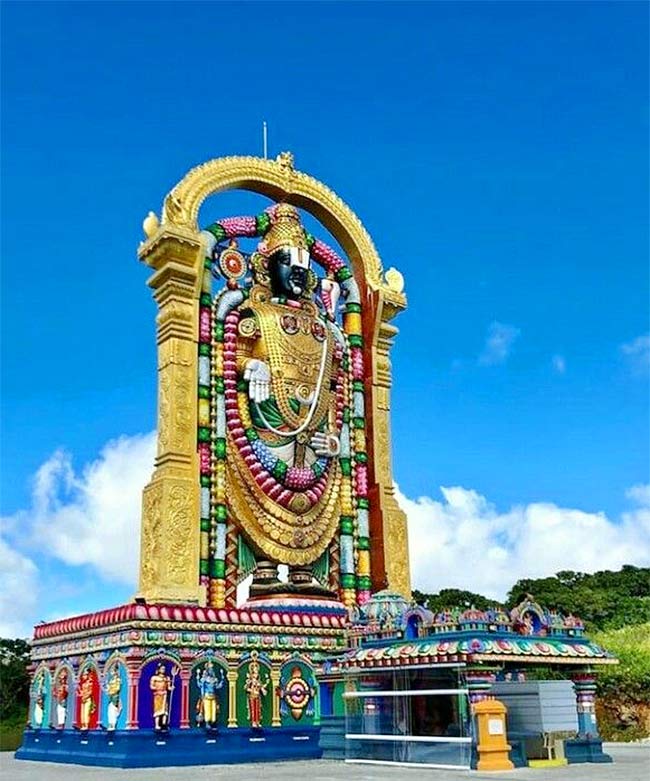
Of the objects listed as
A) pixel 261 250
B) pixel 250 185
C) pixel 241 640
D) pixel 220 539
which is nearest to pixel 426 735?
pixel 241 640

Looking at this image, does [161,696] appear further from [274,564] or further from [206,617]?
[274,564]

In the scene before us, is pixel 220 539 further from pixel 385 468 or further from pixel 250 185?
pixel 250 185

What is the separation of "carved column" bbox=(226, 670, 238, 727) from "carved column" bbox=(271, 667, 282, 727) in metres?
0.79

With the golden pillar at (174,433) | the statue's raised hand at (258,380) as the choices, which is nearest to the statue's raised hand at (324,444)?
the statue's raised hand at (258,380)

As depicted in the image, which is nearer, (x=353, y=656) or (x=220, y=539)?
(x=353, y=656)

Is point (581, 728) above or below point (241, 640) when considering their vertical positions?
Answer: below

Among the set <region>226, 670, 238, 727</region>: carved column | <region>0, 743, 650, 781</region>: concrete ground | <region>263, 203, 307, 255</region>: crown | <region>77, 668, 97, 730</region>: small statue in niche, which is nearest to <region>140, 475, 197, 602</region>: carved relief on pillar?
<region>226, 670, 238, 727</region>: carved column

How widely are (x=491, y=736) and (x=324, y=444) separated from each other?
8753 mm

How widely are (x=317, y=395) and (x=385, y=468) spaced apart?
252 cm

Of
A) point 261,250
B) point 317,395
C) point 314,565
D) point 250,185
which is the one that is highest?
point 250,185

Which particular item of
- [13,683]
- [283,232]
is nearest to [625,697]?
[283,232]

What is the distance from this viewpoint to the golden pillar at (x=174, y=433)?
18625 mm

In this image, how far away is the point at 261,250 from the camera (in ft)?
72.8

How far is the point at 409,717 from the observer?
15.8 meters
